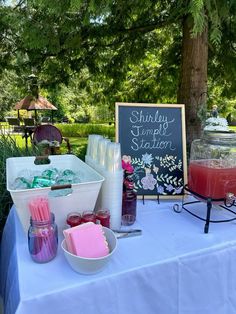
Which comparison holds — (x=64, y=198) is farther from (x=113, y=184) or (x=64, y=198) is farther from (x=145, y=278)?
(x=145, y=278)

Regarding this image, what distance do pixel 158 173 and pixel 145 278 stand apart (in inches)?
22.2

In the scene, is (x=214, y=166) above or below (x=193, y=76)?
below

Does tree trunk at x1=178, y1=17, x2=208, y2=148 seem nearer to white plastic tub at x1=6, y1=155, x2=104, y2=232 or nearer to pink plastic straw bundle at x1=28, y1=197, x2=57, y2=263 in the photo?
white plastic tub at x1=6, y1=155, x2=104, y2=232

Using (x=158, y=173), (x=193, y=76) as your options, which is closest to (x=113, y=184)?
(x=158, y=173)

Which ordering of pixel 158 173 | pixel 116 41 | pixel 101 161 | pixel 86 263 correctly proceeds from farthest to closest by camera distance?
pixel 116 41 < pixel 158 173 < pixel 101 161 < pixel 86 263

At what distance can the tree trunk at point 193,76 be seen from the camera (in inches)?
109

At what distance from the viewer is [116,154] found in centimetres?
95

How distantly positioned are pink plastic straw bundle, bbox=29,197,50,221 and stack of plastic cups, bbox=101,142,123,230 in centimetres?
22

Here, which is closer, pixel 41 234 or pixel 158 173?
pixel 41 234

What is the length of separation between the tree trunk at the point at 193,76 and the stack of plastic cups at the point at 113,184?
198cm

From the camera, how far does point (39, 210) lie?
0.78m

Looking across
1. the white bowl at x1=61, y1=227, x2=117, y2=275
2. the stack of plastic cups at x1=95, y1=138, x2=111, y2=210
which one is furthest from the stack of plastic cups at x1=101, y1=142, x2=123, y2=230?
the white bowl at x1=61, y1=227, x2=117, y2=275

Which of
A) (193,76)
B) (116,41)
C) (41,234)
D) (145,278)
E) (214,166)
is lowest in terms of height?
(145,278)

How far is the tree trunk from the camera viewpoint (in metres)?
2.78
